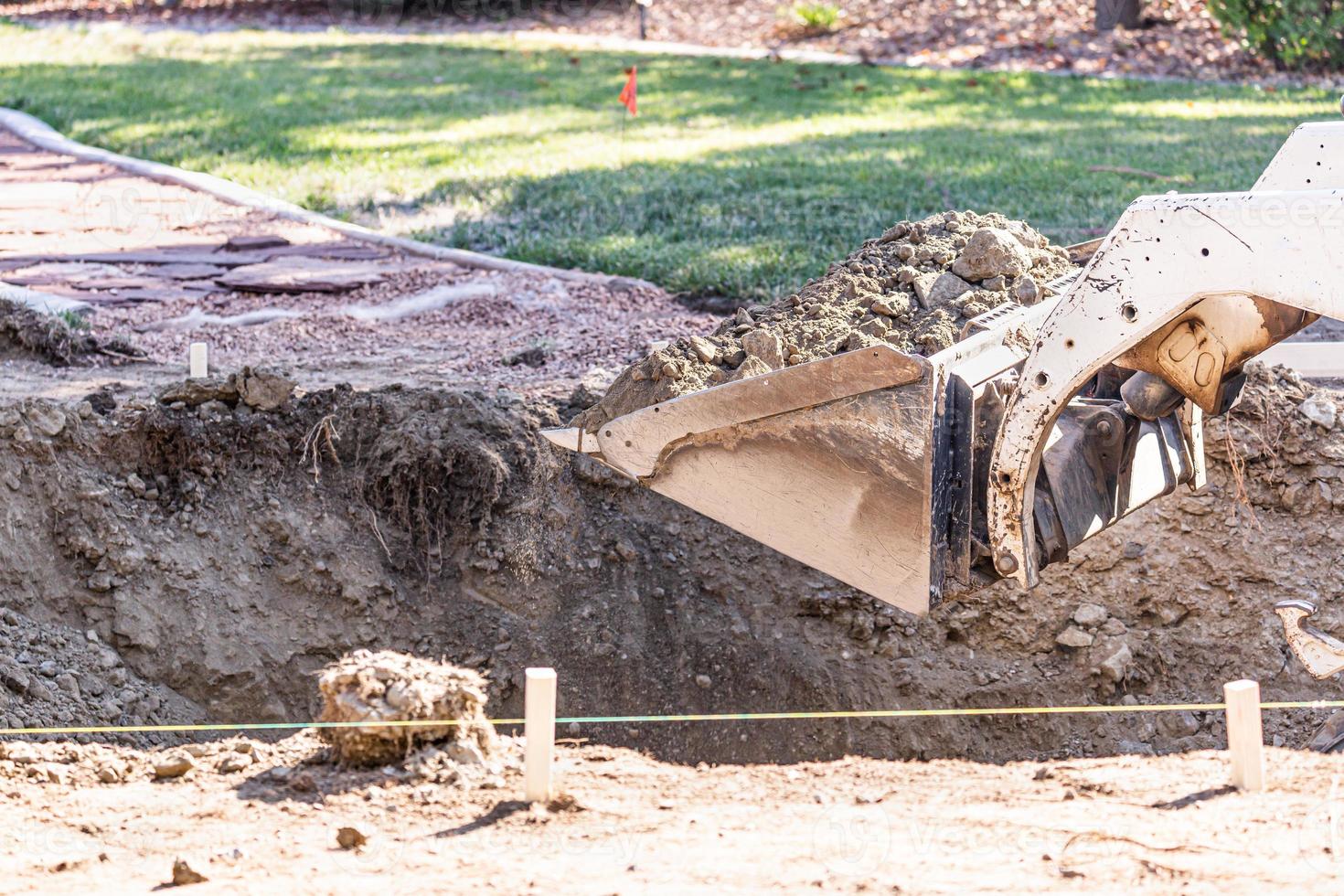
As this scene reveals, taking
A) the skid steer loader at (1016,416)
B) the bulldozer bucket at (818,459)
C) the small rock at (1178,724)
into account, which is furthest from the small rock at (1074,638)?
the bulldozer bucket at (818,459)

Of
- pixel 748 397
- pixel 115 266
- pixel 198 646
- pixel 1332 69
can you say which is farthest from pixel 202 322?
pixel 1332 69

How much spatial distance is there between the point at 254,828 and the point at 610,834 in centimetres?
80

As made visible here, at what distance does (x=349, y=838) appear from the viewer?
120 inches

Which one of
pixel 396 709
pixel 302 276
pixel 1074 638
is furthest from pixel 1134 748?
pixel 302 276

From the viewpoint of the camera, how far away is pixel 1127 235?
3439mm

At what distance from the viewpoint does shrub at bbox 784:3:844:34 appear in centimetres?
1666

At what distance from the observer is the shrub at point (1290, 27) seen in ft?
45.4

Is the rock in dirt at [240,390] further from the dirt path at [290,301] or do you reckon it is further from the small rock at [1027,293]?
the small rock at [1027,293]

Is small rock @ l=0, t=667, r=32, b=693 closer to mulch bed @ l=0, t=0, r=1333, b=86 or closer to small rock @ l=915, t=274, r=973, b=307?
small rock @ l=915, t=274, r=973, b=307

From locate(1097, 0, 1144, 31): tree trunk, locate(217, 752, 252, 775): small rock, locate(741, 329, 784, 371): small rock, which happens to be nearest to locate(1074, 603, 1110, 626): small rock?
locate(741, 329, 784, 371): small rock

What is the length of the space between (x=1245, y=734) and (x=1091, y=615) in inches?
70.2

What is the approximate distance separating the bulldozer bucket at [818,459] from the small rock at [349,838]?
155 cm

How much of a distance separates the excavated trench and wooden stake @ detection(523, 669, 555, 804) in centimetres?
143

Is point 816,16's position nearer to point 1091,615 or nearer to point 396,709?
point 1091,615
